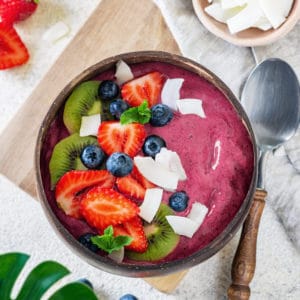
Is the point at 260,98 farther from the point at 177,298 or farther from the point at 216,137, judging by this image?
the point at 177,298

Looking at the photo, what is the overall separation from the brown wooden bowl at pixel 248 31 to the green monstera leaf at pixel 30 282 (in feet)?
2.18

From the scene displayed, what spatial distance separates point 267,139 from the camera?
1710mm

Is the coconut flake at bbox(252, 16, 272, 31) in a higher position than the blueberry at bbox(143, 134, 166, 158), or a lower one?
lower

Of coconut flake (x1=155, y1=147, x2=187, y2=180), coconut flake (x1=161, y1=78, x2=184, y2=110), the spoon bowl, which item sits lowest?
the spoon bowl

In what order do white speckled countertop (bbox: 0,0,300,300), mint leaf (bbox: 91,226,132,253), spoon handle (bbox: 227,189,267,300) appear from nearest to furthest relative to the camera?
1. mint leaf (bbox: 91,226,132,253)
2. spoon handle (bbox: 227,189,267,300)
3. white speckled countertop (bbox: 0,0,300,300)

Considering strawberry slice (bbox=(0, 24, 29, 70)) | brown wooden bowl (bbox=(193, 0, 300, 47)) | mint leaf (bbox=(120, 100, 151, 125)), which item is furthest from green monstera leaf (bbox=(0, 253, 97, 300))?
brown wooden bowl (bbox=(193, 0, 300, 47))

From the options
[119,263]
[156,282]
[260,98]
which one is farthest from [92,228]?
[260,98]

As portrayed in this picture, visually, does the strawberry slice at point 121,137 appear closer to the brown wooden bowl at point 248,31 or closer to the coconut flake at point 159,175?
the coconut flake at point 159,175

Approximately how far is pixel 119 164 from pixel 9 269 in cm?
33

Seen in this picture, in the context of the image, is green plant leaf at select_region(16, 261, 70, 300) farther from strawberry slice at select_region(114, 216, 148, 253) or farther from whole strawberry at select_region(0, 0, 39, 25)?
whole strawberry at select_region(0, 0, 39, 25)

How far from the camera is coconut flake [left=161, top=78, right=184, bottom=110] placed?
1457 mm

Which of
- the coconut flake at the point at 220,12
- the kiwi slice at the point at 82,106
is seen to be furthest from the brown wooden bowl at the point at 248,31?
the kiwi slice at the point at 82,106

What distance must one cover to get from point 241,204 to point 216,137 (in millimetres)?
139

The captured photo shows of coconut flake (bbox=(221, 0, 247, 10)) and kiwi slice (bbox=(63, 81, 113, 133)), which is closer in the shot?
kiwi slice (bbox=(63, 81, 113, 133))
